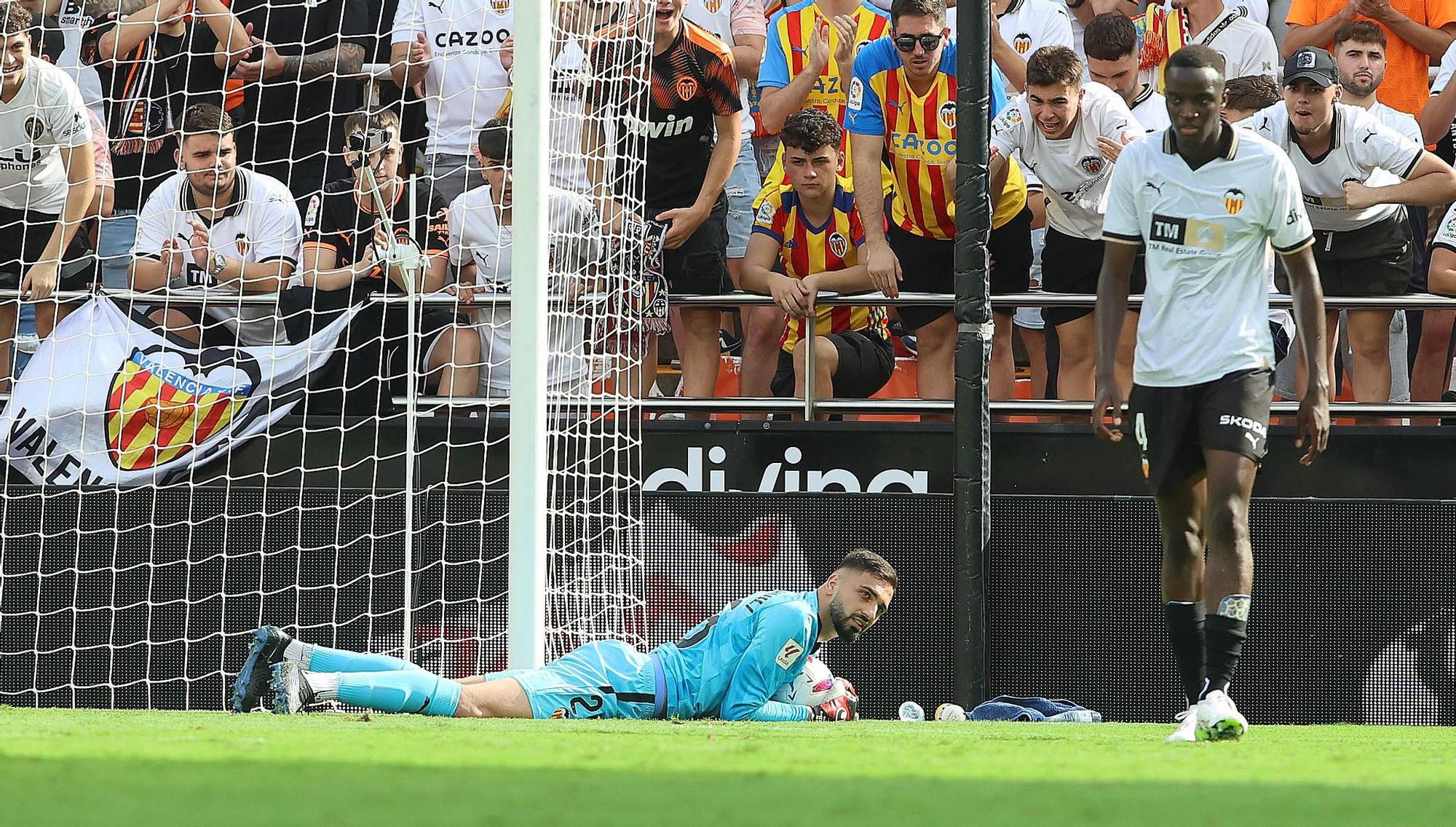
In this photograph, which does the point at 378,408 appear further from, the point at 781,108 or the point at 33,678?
the point at 781,108

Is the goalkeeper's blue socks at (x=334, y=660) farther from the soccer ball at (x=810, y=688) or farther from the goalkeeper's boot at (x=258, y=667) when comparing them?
the soccer ball at (x=810, y=688)

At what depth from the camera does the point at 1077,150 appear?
26.9ft

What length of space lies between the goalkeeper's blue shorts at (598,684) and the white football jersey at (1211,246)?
2127 mm

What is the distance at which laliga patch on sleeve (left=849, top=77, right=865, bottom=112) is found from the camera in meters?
8.38

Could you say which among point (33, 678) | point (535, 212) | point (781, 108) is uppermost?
point (781, 108)

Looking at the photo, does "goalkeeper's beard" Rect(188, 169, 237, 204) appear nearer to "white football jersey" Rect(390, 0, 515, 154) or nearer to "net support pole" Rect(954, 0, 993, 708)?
"white football jersey" Rect(390, 0, 515, 154)

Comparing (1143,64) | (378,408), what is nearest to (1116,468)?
(1143,64)

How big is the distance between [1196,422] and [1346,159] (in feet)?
10.4

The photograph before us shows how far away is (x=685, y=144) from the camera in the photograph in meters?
8.80

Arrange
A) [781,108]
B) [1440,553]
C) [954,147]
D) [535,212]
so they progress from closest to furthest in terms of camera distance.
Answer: [535,212], [1440,553], [954,147], [781,108]

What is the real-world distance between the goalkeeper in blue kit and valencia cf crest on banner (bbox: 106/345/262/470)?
2123 mm

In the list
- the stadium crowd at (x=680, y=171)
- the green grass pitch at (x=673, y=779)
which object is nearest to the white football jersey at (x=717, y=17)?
the stadium crowd at (x=680, y=171)

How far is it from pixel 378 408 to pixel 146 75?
2.33m

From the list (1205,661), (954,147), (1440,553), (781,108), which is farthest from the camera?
(781,108)
